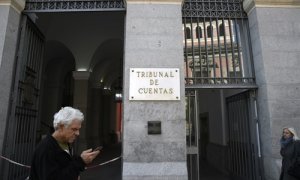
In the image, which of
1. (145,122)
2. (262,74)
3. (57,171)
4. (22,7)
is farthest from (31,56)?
(262,74)

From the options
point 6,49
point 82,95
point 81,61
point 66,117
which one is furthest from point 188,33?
point 82,95

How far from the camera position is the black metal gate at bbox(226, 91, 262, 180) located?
5897 mm

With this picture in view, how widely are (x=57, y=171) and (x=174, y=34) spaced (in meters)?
4.28

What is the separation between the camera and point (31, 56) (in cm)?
665

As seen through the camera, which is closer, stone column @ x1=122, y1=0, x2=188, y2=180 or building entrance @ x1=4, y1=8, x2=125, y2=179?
stone column @ x1=122, y1=0, x2=188, y2=180

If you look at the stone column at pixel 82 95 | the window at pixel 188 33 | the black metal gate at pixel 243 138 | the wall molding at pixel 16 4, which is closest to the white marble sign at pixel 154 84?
the window at pixel 188 33

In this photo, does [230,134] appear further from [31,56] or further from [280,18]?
[31,56]

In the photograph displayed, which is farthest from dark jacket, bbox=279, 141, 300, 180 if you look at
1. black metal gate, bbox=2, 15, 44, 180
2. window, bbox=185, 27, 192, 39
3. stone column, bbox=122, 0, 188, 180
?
black metal gate, bbox=2, 15, 44, 180

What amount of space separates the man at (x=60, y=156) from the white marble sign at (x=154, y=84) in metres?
2.90

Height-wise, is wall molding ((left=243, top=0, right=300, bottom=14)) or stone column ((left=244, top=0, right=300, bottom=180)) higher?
wall molding ((left=243, top=0, right=300, bottom=14))

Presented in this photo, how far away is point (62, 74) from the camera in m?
14.6

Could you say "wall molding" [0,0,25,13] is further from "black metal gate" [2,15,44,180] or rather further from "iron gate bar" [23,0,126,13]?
"black metal gate" [2,15,44,180]

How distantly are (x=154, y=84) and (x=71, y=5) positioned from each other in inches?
122

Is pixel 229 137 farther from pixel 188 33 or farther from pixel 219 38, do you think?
pixel 188 33
